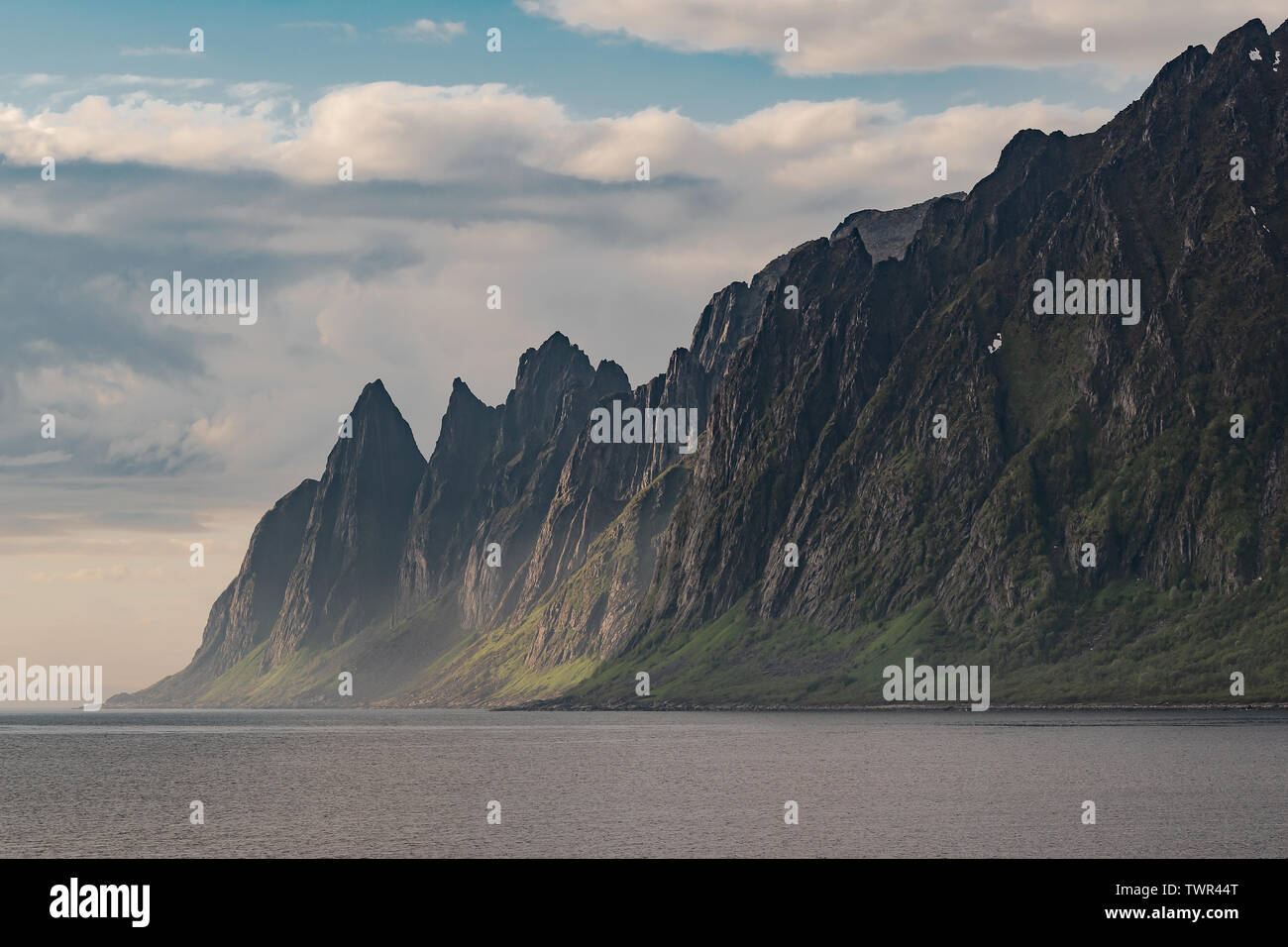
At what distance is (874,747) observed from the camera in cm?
19700

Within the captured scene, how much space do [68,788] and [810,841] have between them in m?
94.0
